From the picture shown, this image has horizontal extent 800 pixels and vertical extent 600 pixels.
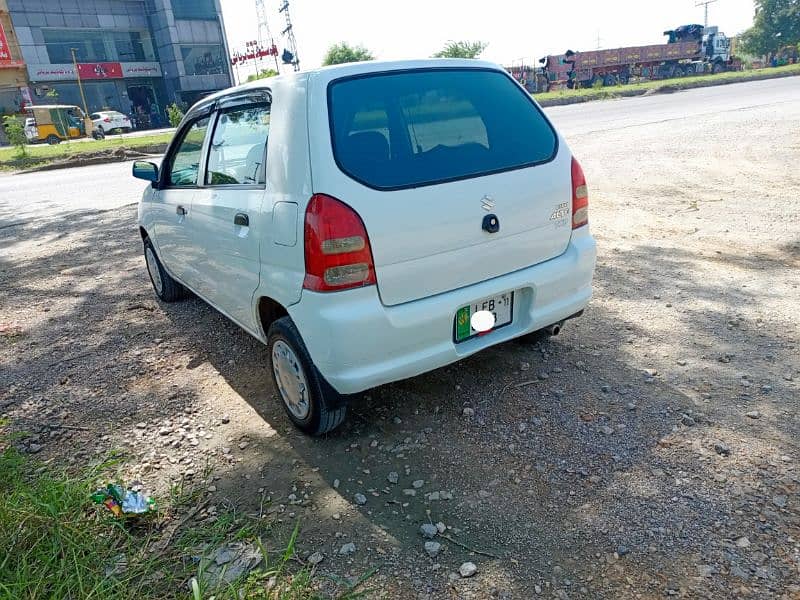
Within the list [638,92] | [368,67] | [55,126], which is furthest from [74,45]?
[368,67]

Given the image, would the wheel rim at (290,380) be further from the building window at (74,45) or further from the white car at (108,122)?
the building window at (74,45)

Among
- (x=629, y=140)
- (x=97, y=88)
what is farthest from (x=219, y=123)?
(x=97, y=88)

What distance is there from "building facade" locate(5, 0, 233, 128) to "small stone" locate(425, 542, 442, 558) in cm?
4864

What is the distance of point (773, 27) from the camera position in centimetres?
6481

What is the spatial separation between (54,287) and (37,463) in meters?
3.52

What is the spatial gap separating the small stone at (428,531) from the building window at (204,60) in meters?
52.8

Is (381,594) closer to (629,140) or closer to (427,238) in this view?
(427,238)

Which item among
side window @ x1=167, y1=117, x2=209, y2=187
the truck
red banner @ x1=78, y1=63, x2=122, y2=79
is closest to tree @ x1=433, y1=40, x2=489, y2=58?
the truck

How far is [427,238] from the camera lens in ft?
8.79

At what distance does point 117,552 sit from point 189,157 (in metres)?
2.69

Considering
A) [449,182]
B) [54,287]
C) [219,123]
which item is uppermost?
[219,123]

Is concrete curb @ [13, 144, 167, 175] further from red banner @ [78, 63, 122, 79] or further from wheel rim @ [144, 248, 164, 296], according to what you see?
red banner @ [78, 63, 122, 79]

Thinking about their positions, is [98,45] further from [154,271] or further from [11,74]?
[154,271]

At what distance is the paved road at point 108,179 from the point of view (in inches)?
429
